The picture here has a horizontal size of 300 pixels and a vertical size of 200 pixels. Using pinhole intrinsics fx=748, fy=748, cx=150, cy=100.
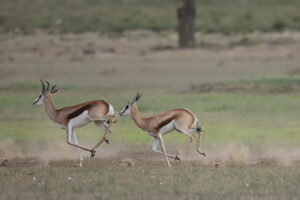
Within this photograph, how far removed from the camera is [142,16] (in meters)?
58.4

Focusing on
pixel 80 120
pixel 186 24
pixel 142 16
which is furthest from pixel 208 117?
pixel 142 16

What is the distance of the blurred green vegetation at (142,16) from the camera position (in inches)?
2053

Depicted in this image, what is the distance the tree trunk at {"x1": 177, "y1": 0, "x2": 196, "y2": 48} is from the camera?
37.7m

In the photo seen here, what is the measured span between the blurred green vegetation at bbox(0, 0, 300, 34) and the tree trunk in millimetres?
11908

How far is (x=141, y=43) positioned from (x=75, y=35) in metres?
7.40

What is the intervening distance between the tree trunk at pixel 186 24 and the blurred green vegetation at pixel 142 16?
1191cm

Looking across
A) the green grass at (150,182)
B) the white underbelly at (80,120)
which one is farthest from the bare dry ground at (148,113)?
the white underbelly at (80,120)

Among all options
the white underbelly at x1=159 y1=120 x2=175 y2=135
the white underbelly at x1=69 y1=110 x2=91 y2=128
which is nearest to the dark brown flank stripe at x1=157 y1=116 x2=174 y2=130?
the white underbelly at x1=159 y1=120 x2=175 y2=135

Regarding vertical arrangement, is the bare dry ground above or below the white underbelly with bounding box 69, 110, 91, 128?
below

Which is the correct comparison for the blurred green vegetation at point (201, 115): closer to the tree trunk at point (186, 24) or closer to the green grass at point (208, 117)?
the green grass at point (208, 117)

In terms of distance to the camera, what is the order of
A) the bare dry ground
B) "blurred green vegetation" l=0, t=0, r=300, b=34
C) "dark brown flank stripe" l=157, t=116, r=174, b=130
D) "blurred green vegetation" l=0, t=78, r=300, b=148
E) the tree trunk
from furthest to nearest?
"blurred green vegetation" l=0, t=0, r=300, b=34 → the tree trunk → "blurred green vegetation" l=0, t=78, r=300, b=148 → "dark brown flank stripe" l=157, t=116, r=174, b=130 → the bare dry ground

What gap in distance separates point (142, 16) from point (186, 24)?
2035 centimetres

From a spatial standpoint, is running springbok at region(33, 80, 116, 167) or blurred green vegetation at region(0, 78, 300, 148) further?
blurred green vegetation at region(0, 78, 300, 148)

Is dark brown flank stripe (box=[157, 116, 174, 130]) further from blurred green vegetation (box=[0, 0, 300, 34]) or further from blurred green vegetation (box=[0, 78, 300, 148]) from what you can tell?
blurred green vegetation (box=[0, 0, 300, 34])
